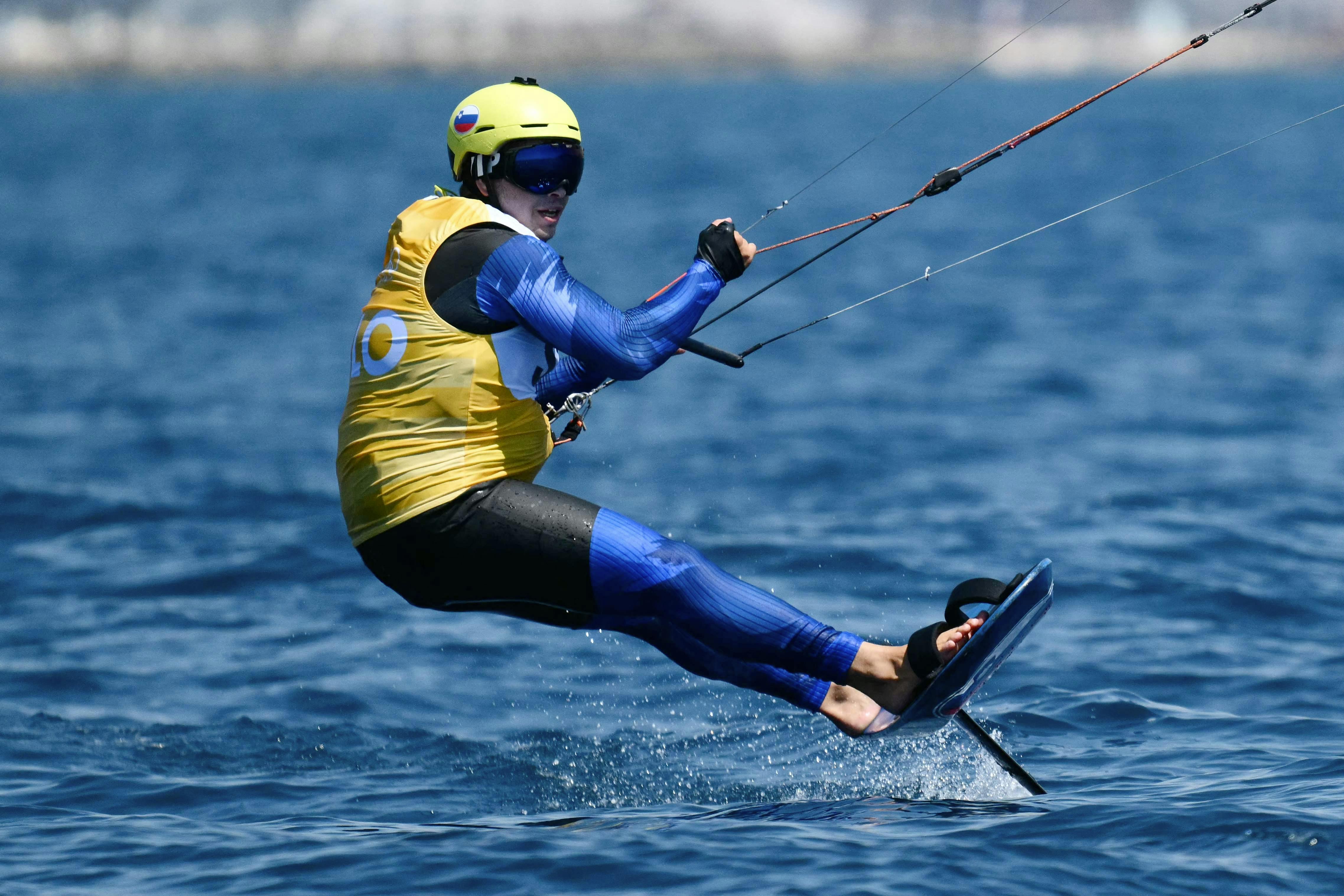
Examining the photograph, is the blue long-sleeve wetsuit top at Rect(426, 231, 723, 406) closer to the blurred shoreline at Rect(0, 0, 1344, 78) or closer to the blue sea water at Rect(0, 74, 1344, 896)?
the blue sea water at Rect(0, 74, 1344, 896)

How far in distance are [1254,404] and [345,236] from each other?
26.1 meters

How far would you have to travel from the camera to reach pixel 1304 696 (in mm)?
7512

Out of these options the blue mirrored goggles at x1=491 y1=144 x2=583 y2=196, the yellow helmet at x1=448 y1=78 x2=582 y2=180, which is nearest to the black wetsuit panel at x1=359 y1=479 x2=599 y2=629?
the blue mirrored goggles at x1=491 y1=144 x2=583 y2=196

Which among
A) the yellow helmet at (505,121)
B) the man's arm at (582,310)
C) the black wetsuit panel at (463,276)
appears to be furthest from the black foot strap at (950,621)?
the yellow helmet at (505,121)

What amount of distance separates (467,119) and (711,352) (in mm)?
1134

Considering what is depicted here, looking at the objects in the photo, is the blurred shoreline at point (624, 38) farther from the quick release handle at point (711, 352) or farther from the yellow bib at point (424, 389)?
the yellow bib at point (424, 389)

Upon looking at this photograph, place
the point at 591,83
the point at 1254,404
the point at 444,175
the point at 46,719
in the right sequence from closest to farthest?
the point at 46,719 → the point at 1254,404 → the point at 444,175 → the point at 591,83

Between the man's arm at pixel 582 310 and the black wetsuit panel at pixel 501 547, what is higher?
the man's arm at pixel 582 310

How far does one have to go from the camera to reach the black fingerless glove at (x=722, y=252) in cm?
538

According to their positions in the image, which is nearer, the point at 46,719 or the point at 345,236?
the point at 46,719

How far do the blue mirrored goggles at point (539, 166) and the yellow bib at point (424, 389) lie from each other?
20 cm

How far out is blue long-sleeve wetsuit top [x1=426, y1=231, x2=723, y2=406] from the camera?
512 centimetres

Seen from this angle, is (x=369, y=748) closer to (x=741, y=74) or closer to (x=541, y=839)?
(x=541, y=839)

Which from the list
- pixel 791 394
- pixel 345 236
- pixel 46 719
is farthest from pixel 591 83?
pixel 46 719
